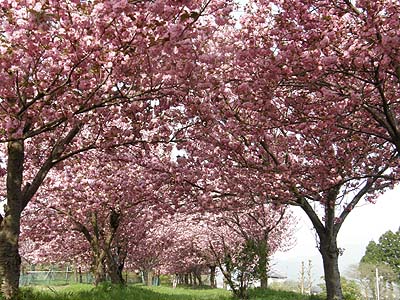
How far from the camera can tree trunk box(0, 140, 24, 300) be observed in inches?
313

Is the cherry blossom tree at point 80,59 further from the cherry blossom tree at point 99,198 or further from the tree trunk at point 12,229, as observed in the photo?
the cherry blossom tree at point 99,198

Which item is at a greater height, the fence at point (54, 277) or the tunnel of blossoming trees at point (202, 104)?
the tunnel of blossoming trees at point (202, 104)

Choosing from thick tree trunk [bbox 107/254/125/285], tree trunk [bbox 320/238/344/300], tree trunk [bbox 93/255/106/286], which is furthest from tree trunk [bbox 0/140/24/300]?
thick tree trunk [bbox 107/254/125/285]

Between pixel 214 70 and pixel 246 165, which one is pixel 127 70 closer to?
pixel 214 70

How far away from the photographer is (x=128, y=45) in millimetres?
6098

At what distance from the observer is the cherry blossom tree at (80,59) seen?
555 cm

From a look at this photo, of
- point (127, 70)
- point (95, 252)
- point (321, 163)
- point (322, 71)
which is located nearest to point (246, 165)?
point (321, 163)

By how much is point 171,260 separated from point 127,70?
43707 mm

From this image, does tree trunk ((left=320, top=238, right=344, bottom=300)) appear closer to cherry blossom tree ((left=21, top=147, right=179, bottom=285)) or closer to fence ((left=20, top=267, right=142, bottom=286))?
cherry blossom tree ((left=21, top=147, right=179, bottom=285))

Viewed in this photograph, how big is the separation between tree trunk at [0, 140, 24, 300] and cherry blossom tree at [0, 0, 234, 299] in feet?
0.06

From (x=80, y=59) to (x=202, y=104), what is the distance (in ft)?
11.0

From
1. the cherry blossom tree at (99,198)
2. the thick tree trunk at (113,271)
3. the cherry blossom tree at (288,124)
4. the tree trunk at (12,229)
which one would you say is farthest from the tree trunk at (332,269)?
the thick tree trunk at (113,271)

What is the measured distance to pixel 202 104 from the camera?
29.1 ft

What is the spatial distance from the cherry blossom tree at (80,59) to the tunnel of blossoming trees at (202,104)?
0.08 ft
